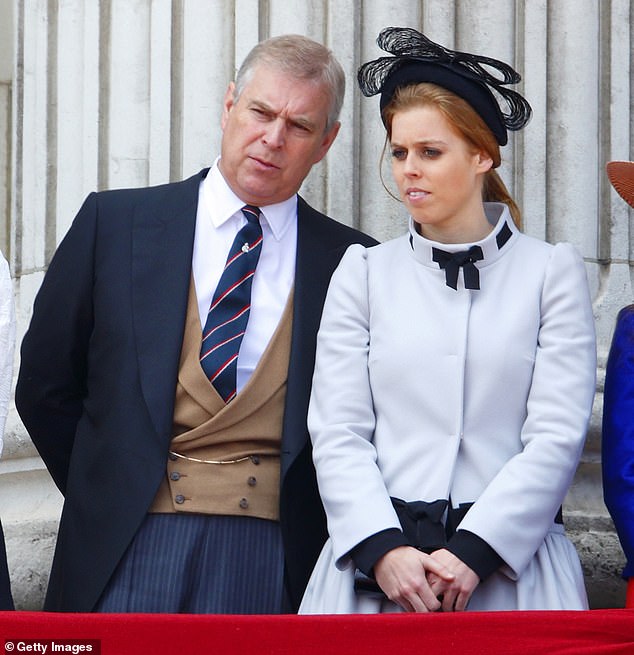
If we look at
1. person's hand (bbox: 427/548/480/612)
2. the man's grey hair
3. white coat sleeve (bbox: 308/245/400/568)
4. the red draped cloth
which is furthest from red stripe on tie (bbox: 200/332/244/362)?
the red draped cloth

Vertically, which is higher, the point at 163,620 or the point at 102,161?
the point at 102,161

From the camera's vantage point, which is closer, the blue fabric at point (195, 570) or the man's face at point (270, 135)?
the blue fabric at point (195, 570)

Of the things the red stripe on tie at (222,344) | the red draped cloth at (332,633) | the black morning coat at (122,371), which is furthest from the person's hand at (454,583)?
the red stripe on tie at (222,344)

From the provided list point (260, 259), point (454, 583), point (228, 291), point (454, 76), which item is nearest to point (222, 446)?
point (228, 291)

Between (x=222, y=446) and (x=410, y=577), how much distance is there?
663 mm

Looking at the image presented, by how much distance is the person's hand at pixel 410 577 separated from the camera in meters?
2.81

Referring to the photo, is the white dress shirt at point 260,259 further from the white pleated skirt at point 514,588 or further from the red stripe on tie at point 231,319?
the white pleated skirt at point 514,588

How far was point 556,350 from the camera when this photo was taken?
3.01 metres

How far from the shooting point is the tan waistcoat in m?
3.25

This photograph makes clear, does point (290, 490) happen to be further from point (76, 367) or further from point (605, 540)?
point (605, 540)

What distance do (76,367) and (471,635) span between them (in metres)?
1.37

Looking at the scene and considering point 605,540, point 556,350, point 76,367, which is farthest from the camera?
point 605,540

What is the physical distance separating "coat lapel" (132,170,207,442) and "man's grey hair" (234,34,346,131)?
32cm

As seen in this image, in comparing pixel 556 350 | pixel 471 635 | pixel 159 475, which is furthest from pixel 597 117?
pixel 471 635
